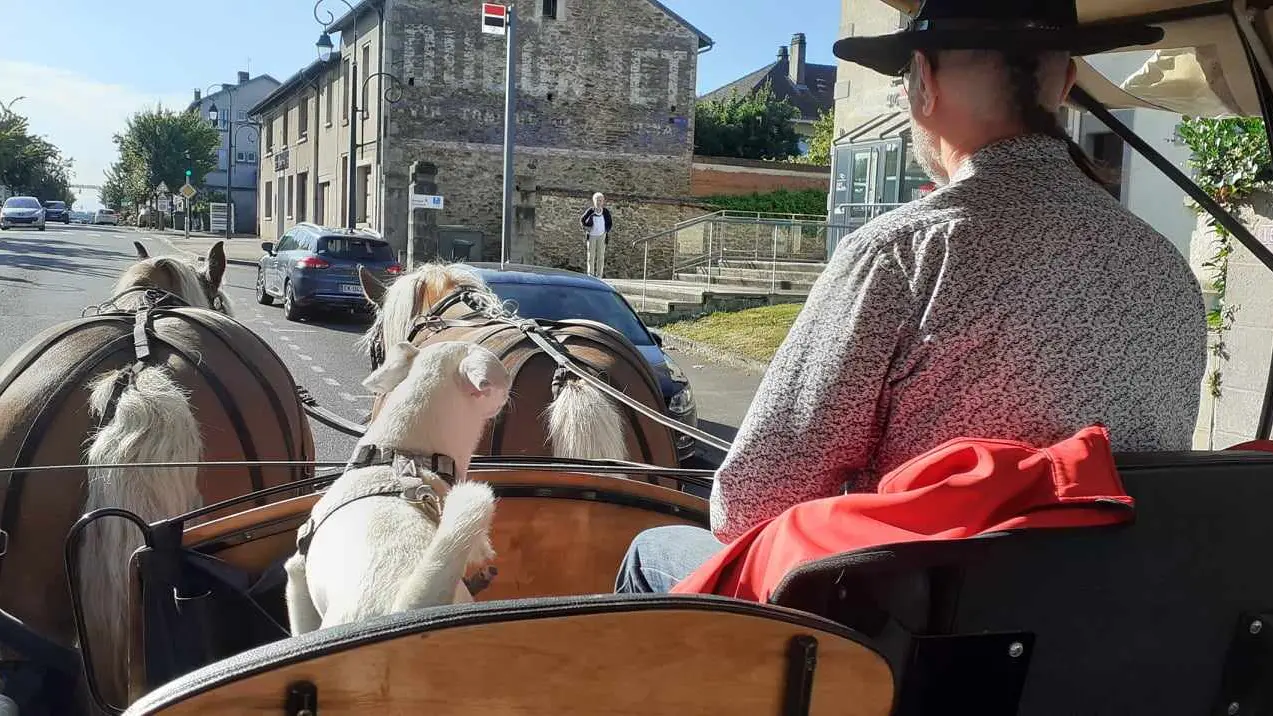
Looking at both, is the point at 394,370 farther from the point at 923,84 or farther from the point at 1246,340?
the point at 1246,340

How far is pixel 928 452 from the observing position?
1600 millimetres

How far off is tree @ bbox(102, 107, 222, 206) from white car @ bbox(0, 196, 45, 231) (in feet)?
34.4

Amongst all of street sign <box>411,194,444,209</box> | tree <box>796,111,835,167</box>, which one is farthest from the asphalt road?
tree <box>796,111,835,167</box>

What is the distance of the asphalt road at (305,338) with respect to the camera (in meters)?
10.1

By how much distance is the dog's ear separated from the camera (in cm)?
287

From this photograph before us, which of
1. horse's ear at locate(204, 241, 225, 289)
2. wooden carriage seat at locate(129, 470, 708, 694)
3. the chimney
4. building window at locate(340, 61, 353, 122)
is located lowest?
wooden carriage seat at locate(129, 470, 708, 694)

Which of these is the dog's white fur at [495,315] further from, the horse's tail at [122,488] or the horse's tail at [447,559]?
the horse's tail at [447,559]

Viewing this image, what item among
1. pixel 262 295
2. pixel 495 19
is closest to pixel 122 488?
pixel 495 19

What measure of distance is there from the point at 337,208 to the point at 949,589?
128ft

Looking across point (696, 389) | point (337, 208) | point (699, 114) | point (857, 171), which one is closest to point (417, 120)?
point (337, 208)

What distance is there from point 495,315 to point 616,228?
23.0 metres

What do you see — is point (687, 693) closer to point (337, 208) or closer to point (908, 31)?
point (908, 31)

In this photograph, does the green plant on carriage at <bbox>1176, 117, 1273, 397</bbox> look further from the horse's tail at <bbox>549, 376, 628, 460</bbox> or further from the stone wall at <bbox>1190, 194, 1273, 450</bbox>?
the horse's tail at <bbox>549, 376, 628, 460</bbox>

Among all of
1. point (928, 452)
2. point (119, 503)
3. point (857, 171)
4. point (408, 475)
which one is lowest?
point (119, 503)
